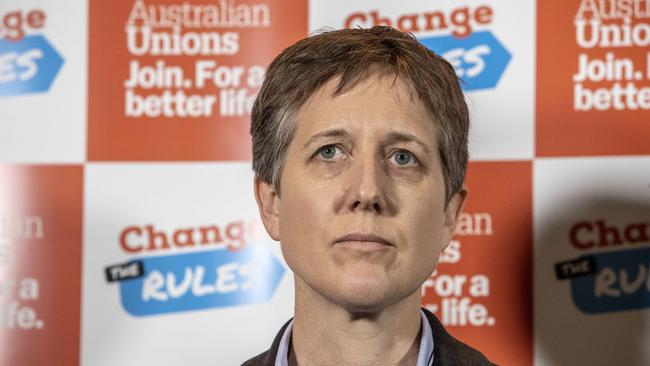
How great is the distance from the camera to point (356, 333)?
46.9 inches

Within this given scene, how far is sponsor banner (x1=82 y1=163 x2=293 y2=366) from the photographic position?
173cm

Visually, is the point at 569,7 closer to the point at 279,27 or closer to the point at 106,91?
the point at 279,27

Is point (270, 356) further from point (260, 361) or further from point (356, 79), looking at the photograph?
point (356, 79)

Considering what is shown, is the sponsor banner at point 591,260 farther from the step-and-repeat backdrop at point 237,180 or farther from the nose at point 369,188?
the nose at point 369,188

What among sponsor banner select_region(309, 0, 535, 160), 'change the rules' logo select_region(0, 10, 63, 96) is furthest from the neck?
'change the rules' logo select_region(0, 10, 63, 96)

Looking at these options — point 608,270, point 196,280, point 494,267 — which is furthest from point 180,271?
point 608,270

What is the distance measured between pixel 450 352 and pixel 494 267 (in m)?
0.49

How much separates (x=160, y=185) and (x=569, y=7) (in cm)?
89

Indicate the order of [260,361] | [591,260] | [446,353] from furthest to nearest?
1. [591,260]
2. [260,361]
3. [446,353]

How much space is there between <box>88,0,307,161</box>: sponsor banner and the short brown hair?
0.46m

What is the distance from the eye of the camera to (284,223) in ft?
3.99

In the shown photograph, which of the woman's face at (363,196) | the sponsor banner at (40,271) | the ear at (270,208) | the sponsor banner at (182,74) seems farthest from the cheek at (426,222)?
the sponsor banner at (40,271)

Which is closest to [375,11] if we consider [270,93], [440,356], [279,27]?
[279,27]

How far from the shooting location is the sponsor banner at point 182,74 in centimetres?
175
